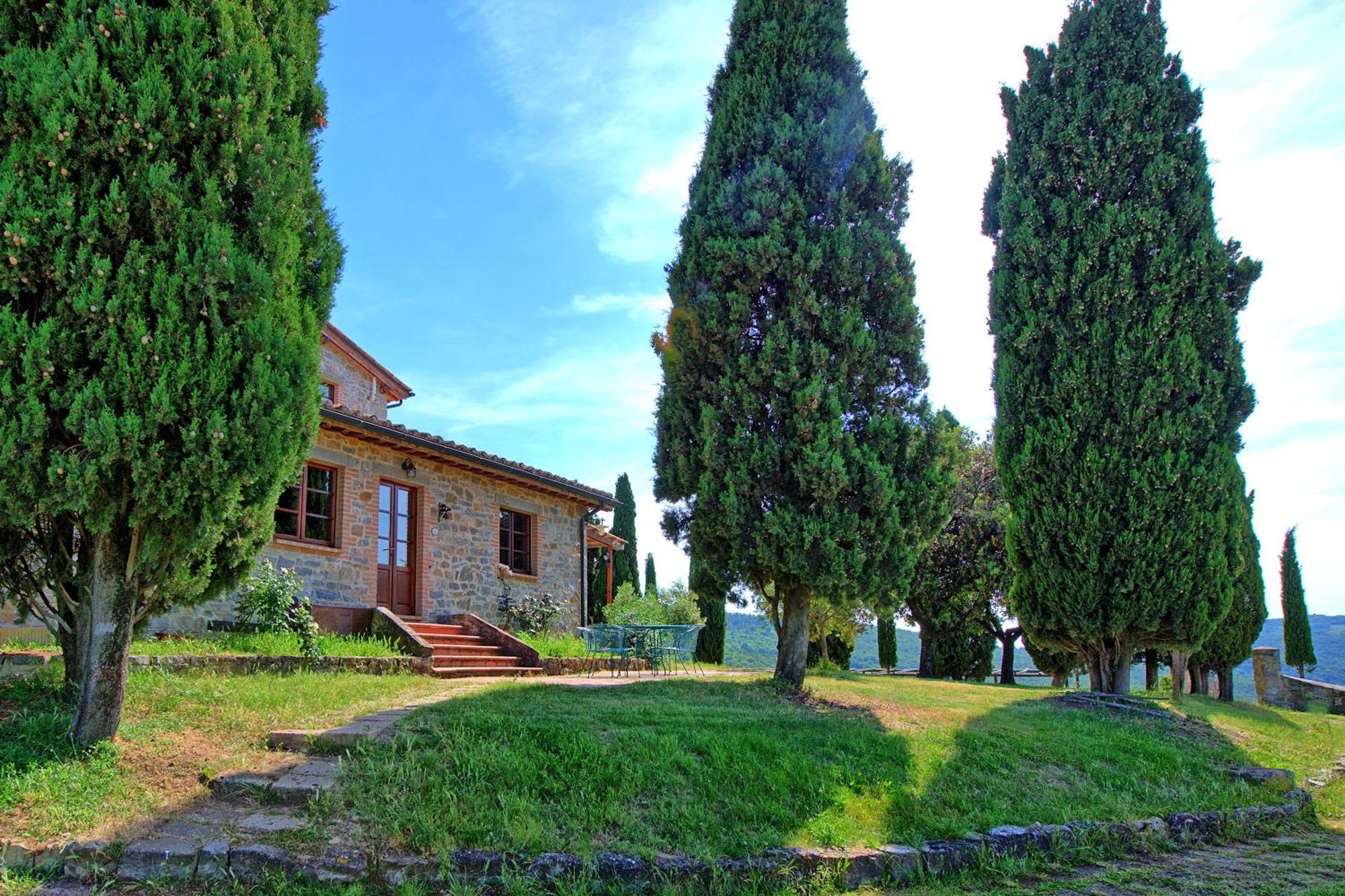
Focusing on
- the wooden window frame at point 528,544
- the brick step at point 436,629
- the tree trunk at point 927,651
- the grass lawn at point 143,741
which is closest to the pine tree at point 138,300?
the grass lawn at point 143,741

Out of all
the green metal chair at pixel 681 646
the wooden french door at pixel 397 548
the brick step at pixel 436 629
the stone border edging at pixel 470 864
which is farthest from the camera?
the wooden french door at pixel 397 548

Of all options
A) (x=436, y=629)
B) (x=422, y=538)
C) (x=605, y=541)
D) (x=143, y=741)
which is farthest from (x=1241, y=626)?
(x=143, y=741)

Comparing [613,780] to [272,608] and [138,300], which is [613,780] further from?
[272,608]

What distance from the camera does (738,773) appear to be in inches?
212

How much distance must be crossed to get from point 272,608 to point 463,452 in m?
3.84

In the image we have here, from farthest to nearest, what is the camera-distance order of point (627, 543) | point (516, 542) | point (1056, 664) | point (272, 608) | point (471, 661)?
point (627, 543)
point (1056, 664)
point (516, 542)
point (471, 661)
point (272, 608)

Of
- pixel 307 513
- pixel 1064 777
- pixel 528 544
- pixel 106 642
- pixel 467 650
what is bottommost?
pixel 1064 777

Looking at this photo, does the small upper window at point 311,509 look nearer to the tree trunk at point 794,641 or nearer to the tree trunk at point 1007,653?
the tree trunk at point 794,641

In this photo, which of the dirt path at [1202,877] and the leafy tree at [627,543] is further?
the leafy tree at [627,543]

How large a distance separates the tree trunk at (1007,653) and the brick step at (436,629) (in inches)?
527

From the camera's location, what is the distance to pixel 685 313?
9273 millimetres

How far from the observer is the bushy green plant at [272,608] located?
400 inches

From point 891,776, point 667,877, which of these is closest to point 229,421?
point 667,877

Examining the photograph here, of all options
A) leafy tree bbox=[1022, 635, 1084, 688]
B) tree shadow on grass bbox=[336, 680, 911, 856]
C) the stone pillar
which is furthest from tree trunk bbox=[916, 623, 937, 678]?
tree shadow on grass bbox=[336, 680, 911, 856]
